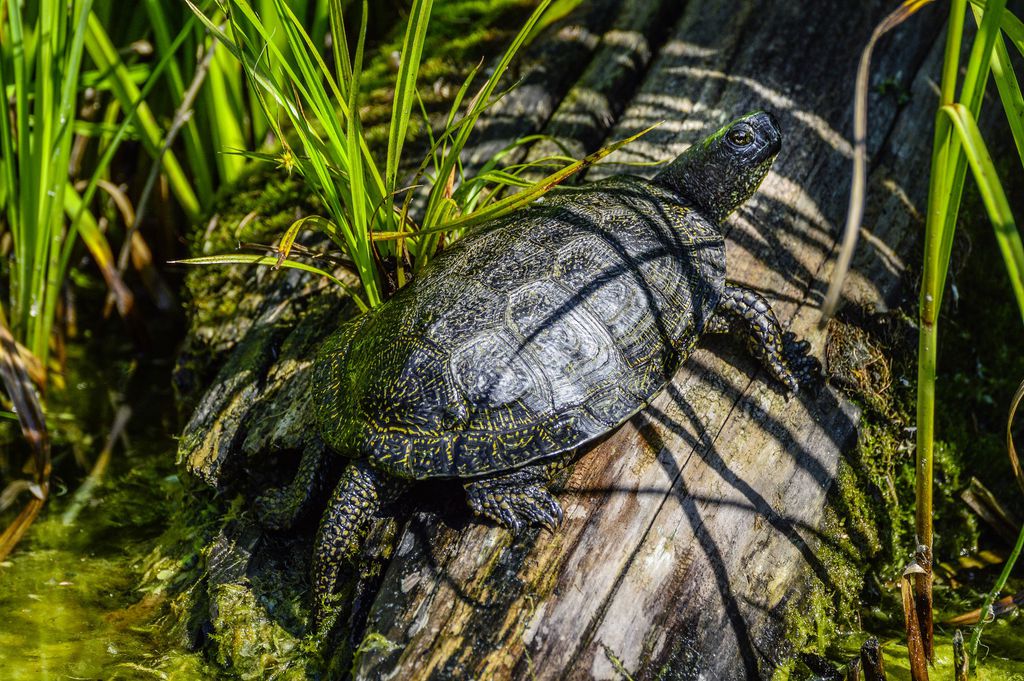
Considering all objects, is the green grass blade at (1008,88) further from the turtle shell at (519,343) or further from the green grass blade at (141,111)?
the green grass blade at (141,111)

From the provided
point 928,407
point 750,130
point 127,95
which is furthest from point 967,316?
point 127,95

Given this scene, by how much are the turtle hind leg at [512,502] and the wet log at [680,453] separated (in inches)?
2.0

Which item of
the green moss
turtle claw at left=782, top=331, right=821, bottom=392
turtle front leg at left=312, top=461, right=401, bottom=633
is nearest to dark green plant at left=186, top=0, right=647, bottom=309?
turtle front leg at left=312, top=461, right=401, bottom=633

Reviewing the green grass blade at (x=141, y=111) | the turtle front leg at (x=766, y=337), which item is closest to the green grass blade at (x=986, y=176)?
the turtle front leg at (x=766, y=337)

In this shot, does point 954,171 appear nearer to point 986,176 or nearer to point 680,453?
point 986,176

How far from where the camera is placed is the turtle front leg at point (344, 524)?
2.41m

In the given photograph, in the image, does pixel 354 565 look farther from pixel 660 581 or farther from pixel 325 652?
pixel 660 581

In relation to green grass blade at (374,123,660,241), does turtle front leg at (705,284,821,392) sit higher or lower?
lower

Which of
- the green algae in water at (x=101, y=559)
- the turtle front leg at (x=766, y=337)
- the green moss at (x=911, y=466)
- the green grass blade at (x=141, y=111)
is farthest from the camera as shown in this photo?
the green grass blade at (x=141, y=111)

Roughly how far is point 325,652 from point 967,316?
306cm

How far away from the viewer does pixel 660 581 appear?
240 centimetres

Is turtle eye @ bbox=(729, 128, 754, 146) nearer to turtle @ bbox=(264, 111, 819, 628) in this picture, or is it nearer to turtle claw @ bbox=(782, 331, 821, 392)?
turtle @ bbox=(264, 111, 819, 628)

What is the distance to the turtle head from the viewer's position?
3.12 metres

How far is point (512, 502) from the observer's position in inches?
95.2
